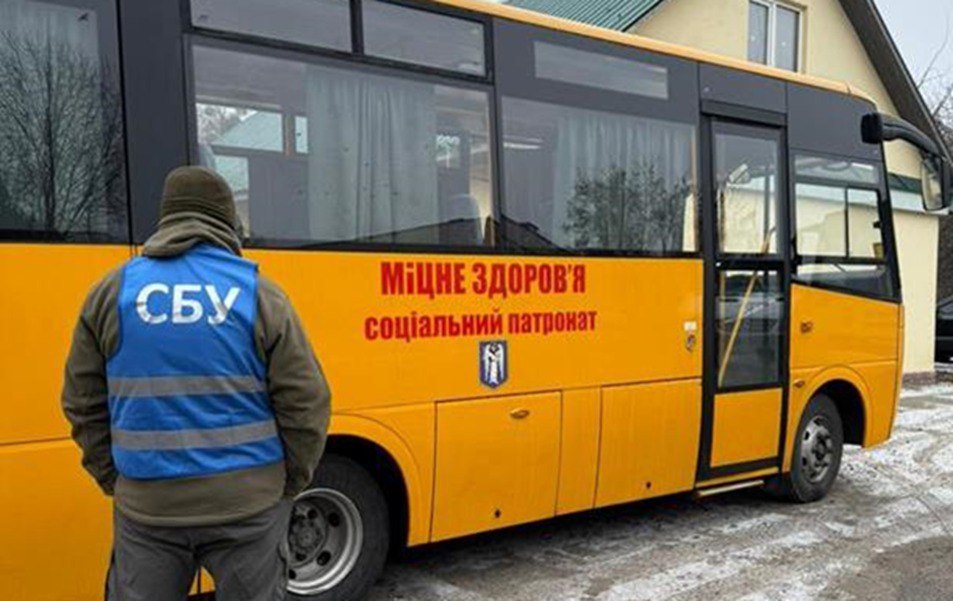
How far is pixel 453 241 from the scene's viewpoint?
4.68m

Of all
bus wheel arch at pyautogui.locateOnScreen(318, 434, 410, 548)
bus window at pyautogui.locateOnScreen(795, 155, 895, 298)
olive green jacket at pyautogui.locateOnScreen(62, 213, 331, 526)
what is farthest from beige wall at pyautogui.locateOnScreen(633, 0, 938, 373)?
olive green jacket at pyautogui.locateOnScreen(62, 213, 331, 526)

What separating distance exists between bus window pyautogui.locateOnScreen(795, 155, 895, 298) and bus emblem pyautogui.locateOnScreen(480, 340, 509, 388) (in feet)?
8.89

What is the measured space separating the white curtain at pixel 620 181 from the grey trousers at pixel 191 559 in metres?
2.87

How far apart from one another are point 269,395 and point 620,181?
3.35 m

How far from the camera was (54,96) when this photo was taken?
3592 mm

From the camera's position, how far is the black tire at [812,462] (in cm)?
666

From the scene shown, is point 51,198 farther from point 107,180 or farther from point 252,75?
point 252,75

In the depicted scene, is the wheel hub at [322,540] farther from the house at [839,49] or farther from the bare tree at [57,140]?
the house at [839,49]

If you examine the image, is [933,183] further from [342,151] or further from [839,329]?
[342,151]

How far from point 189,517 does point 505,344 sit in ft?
8.36

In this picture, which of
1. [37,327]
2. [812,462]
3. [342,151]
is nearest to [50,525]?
[37,327]

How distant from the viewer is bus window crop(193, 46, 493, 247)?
405cm

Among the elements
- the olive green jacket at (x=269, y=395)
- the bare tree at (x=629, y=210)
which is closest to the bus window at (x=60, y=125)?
the olive green jacket at (x=269, y=395)

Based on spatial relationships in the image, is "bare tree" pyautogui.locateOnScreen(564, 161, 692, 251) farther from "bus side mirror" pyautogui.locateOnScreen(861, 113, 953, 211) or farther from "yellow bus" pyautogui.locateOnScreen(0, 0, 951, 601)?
"bus side mirror" pyautogui.locateOnScreen(861, 113, 953, 211)
